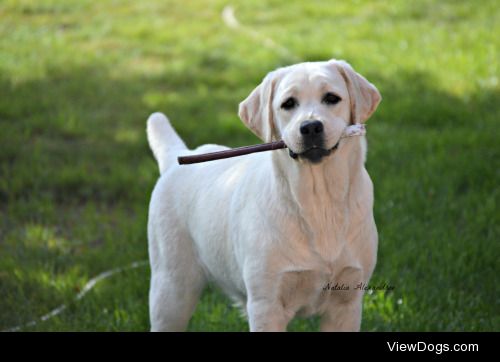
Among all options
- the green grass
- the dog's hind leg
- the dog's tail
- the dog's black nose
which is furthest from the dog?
the green grass

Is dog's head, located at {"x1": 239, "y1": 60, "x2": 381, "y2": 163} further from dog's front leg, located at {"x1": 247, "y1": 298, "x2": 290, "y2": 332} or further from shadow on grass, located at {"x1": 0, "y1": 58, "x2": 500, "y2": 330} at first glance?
shadow on grass, located at {"x1": 0, "y1": 58, "x2": 500, "y2": 330}

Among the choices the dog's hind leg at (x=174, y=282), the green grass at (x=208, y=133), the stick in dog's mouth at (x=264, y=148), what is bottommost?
the green grass at (x=208, y=133)

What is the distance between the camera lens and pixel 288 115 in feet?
13.0

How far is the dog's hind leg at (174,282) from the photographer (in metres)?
4.62

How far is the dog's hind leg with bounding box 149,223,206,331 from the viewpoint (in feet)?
15.1

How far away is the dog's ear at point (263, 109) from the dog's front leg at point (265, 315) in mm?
766

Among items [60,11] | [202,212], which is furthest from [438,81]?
[60,11]

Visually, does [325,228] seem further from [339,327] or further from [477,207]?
[477,207]

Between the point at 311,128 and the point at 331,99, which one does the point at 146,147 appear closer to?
the point at 331,99

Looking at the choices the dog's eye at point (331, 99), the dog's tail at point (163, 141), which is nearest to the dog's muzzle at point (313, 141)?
the dog's eye at point (331, 99)

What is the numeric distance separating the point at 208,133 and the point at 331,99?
4.66 meters

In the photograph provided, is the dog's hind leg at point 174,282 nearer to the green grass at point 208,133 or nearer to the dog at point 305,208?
the dog at point 305,208

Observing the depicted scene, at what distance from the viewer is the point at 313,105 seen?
3.88m
